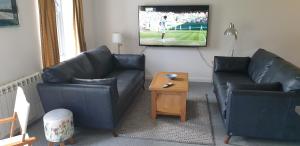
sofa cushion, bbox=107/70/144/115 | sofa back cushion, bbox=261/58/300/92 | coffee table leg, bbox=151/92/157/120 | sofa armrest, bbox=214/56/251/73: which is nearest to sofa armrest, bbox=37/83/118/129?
sofa cushion, bbox=107/70/144/115

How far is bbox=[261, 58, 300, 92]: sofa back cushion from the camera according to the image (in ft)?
8.57

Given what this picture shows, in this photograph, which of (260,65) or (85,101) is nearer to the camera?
(85,101)

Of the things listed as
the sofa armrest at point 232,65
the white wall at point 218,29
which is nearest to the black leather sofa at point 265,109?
the sofa armrest at point 232,65

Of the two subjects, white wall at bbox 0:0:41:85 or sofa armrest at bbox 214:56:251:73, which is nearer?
white wall at bbox 0:0:41:85

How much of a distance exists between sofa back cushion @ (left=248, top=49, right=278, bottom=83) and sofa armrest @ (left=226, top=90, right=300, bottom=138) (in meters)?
1.06

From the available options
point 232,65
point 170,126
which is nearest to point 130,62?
point 170,126

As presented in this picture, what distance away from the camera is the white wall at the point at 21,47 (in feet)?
9.57

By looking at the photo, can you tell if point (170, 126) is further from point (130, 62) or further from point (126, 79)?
point (130, 62)

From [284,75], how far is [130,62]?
2616 mm

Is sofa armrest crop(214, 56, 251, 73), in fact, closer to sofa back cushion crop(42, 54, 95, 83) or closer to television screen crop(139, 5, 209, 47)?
television screen crop(139, 5, 209, 47)

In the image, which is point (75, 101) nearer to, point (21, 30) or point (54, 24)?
point (21, 30)

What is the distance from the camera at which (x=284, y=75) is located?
2.96 m

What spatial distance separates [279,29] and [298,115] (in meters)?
2.81

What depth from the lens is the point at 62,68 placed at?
120 inches
